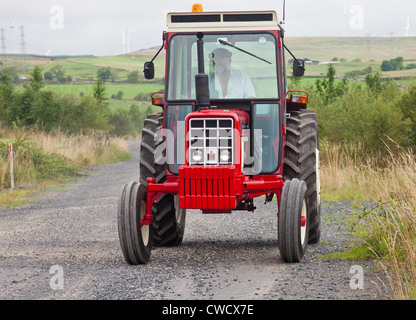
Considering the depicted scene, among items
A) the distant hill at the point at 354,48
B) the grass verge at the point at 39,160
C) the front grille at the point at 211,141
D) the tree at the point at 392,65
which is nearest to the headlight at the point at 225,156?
the front grille at the point at 211,141

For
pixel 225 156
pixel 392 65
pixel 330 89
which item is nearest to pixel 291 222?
pixel 225 156

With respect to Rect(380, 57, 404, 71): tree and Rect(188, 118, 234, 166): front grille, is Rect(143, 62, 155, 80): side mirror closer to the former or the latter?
Rect(188, 118, 234, 166): front grille

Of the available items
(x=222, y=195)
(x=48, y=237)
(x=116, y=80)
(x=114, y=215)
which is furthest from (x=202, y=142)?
(x=116, y=80)

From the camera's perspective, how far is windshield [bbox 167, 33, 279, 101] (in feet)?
29.5

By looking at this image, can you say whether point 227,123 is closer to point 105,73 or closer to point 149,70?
point 149,70

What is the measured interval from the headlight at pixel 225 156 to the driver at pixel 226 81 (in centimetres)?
113

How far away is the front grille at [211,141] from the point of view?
8.10 meters

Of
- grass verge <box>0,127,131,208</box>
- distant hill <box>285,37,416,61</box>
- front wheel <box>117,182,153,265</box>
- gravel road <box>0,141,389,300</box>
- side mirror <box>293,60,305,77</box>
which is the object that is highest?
distant hill <box>285,37,416,61</box>

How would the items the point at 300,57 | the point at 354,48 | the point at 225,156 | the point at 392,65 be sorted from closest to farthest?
the point at 225,156 < the point at 392,65 < the point at 300,57 < the point at 354,48

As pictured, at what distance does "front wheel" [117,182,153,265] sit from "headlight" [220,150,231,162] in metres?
1.04

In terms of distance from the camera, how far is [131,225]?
7.94 meters

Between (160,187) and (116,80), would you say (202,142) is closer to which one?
(160,187)

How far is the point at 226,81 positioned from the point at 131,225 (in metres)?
2.37

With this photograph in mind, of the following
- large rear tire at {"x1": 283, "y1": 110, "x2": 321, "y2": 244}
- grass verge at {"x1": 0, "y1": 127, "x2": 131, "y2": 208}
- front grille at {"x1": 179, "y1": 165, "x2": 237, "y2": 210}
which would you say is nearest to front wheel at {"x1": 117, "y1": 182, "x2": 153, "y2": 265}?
front grille at {"x1": 179, "y1": 165, "x2": 237, "y2": 210}
